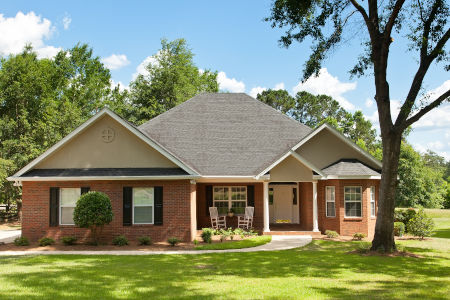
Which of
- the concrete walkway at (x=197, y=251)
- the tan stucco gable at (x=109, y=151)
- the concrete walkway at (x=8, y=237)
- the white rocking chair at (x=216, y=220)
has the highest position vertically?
the tan stucco gable at (x=109, y=151)

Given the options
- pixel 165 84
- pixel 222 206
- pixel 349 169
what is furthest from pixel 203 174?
pixel 165 84

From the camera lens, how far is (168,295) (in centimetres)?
878

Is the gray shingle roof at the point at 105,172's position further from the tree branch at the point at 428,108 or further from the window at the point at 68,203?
the tree branch at the point at 428,108

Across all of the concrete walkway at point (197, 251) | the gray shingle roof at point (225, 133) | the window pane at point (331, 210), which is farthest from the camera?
the gray shingle roof at point (225, 133)

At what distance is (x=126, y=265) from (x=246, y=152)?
35.1ft

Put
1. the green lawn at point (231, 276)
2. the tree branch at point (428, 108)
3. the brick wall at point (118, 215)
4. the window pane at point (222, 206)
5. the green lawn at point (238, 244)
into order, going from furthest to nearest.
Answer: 1. the window pane at point (222, 206)
2. the brick wall at point (118, 215)
3. the green lawn at point (238, 244)
4. the tree branch at point (428, 108)
5. the green lawn at point (231, 276)

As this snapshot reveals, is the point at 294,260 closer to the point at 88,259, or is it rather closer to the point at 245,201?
the point at 88,259

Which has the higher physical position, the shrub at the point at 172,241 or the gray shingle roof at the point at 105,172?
the gray shingle roof at the point at 105,172

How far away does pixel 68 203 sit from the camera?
18.2 meters

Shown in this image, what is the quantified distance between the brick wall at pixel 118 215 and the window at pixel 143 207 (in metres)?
0.27

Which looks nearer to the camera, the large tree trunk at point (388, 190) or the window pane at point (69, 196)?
the large tree trunk at point (388, 190)

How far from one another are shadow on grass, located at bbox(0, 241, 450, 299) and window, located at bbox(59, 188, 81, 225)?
3993 millimetres

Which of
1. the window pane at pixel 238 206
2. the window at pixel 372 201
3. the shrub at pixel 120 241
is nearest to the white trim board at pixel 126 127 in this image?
the shrub at pixel 120 241

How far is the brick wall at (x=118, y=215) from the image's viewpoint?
58.7ft
